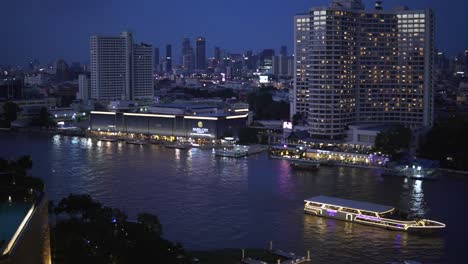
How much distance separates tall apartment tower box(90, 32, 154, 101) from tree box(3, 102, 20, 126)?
14.9 feet

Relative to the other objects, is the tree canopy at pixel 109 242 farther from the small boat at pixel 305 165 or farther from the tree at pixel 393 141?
the tree at pixel 393 141

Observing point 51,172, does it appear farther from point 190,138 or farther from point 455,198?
point 455,198

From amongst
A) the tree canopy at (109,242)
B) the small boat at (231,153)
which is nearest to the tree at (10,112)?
the small boat at (231,153)

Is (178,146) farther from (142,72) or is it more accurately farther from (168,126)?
(142,72)

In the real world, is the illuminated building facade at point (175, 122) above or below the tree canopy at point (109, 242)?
above

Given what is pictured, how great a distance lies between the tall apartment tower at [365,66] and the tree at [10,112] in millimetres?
7998

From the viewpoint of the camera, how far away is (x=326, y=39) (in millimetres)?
13297

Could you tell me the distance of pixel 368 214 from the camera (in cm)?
669

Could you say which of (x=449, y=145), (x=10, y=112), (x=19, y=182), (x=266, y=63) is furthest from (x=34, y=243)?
(x=266, y=63)

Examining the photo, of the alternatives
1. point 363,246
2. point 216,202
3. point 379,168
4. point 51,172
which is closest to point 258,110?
point 379,168

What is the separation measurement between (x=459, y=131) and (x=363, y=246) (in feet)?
18.0

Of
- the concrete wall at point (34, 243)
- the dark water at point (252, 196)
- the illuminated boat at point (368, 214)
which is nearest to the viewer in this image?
the concrete wall at point (34, 243)

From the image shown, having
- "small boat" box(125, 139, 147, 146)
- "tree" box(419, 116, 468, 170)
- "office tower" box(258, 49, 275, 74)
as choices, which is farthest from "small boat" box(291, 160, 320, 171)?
"office tower" box(258, 49, 275, 74)

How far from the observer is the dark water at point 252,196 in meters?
5.97
